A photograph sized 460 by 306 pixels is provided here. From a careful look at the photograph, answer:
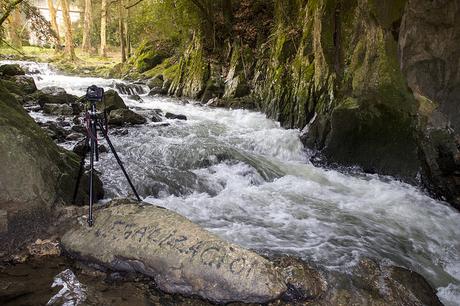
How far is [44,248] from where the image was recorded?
4102mm

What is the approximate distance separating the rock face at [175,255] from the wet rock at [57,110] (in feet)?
29.9

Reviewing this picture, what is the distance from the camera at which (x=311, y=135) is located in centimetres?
955

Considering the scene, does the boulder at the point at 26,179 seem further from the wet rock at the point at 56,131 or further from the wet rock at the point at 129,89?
the wet rock at the point at 129,89

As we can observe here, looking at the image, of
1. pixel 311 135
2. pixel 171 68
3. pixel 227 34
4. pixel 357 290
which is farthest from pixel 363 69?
pixel 171 68

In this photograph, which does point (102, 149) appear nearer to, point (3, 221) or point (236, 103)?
point (3, 221)

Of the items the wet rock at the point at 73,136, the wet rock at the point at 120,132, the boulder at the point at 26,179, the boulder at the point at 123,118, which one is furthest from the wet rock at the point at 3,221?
the boulder at the point at 123,118

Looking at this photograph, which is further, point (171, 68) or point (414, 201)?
point (171, 68)

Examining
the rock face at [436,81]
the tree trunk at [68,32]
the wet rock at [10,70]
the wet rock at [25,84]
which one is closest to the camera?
the rock face at [436,81]

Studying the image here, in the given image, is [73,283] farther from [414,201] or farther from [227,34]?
[227,34]

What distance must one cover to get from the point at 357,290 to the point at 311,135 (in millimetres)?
6063

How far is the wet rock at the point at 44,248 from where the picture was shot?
405 cm

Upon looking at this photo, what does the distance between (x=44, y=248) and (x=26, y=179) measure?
83 cm

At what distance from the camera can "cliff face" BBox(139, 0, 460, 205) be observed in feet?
23.0

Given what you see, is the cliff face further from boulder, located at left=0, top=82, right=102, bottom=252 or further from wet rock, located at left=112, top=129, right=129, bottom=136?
boulder, located at left=0, top=82, right=102, bottom=252
